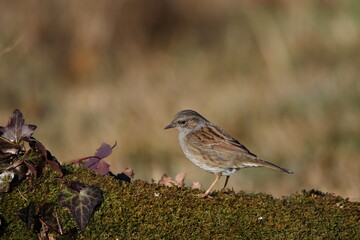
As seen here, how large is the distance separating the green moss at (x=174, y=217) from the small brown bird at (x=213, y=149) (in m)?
1.34

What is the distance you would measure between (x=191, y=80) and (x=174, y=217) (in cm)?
728

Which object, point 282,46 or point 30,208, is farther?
point 282,46

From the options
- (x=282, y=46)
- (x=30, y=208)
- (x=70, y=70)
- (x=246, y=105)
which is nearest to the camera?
(x=30, y=208)

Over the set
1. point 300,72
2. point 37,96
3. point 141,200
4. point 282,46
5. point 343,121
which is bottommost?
point 141,200

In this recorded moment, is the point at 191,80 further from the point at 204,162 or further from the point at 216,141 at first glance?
the point at 204,162

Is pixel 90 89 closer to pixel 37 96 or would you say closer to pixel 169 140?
pixel 37 96

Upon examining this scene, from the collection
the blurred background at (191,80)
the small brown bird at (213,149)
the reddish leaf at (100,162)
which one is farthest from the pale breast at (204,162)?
the blurred background at (191,80)

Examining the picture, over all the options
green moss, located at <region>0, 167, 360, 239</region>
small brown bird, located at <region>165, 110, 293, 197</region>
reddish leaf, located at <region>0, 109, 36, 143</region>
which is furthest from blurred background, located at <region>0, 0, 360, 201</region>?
green moss, located at <region>0, 167, 360, 239</region>

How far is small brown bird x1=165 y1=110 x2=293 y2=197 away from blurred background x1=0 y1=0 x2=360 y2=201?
1540 mm

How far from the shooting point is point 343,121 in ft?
28.2

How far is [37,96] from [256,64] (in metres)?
3.75

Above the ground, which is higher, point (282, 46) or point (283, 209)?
point (282, 46)

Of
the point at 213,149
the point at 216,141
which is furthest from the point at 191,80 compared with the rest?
the point at 213,149

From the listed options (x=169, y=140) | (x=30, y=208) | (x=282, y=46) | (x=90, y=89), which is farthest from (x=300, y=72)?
(x=30, y=208)
